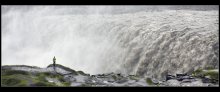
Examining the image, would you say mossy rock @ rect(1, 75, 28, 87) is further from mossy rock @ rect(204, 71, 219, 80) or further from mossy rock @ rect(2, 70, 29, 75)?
mossy rock @ rect(204, 71, 219, 80)

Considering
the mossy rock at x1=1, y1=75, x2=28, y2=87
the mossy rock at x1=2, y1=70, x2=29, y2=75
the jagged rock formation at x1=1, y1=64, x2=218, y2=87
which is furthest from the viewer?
the mossy rock at x1=2, y1=70, x2=29, y2=75

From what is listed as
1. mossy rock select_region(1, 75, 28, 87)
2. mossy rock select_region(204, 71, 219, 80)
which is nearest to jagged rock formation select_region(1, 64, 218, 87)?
mossy rock select_region(1, 75, 28, 87)

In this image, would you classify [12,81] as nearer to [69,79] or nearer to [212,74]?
[69,79]

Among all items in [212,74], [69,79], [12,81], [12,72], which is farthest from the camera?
[212,74]

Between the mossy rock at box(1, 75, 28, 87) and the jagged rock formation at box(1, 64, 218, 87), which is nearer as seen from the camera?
the mossy rock at box(1, 75, 28, 87)

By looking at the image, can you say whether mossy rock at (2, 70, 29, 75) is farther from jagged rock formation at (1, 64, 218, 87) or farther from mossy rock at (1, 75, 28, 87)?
mossy rock at (1, 75, 28, 87)

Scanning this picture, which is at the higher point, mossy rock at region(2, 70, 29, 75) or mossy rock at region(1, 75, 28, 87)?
mossy rock at region(2, 70, 29, 75)

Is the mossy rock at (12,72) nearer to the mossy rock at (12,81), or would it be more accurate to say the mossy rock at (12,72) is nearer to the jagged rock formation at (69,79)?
the jagged rock formation at (69,79)

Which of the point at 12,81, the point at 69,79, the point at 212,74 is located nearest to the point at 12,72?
the point at 12,81

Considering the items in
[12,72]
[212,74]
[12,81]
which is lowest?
[12,81]

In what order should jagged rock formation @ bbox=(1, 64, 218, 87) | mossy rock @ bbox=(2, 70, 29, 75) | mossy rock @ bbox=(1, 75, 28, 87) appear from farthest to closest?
mossy rock @ bbox=(2, 70, 29, 75) → jagged rock formation @ bbox=(1, 64, 218, 87) → mossy rock @ bbox=(1, 75, 28, 87)

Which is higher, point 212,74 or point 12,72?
point 12,72

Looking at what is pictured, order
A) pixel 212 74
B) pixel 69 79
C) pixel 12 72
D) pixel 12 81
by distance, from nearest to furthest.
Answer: pixel 12 81 < pixel 69 79 < pixel 12 72 < pixel 212 74
